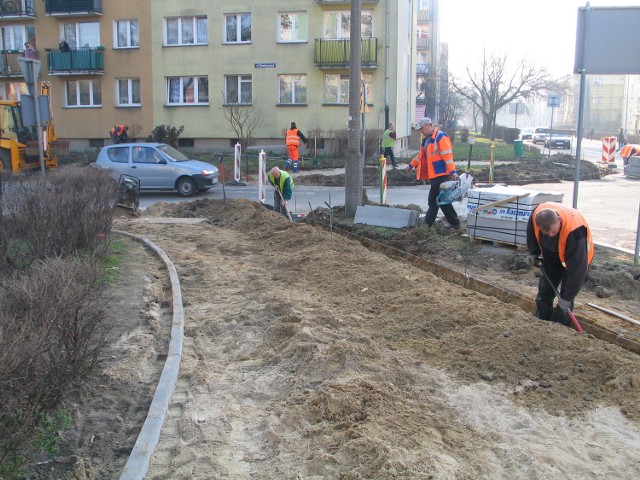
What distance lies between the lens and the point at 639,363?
5.05m

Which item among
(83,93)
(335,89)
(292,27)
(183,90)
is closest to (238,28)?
(292,27)

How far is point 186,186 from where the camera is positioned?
19.4 meters

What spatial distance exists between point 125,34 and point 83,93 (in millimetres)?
3814

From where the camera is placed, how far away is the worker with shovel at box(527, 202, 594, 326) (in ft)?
19.0

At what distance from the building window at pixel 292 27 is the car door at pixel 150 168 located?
1420 centimetres

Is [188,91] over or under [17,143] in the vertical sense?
over

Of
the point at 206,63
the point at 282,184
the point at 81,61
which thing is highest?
the point at 81,61

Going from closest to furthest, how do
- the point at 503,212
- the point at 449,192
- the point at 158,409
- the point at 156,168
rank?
the point at 158,409 → the point at 503,212 → the point at 449,192 → the point at 156,168

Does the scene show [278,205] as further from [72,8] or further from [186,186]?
[72,8]

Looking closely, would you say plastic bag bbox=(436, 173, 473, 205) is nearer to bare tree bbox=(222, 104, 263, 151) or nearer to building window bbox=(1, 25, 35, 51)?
bare tree bbox=(222, 104, 263, 151)

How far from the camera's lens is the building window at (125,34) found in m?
33.3

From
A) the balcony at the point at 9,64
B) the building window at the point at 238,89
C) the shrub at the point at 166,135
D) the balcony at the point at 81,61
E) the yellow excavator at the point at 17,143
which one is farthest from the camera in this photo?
the balcony at the point at 9,64

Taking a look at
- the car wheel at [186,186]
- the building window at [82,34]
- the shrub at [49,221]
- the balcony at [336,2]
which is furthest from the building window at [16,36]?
the shrub at [49,221]

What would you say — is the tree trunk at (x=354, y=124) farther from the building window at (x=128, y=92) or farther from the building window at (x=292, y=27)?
the building window at (x=128, y=92)
